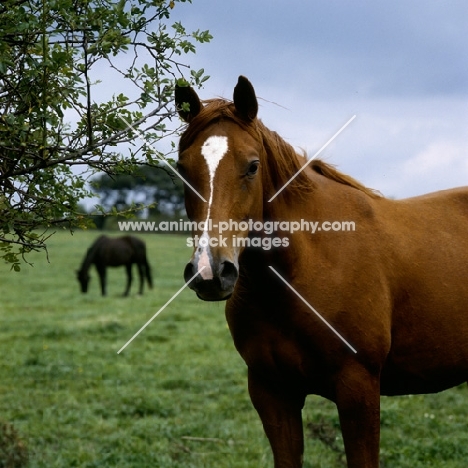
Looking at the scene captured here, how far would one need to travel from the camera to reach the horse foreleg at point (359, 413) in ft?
12.0

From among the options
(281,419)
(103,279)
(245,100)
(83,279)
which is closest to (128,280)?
(103,279)

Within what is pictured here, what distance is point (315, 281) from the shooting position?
12.3ft

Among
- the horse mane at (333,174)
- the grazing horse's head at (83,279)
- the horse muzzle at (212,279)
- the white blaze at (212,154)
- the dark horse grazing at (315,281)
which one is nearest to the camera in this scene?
the horse muzzle at (212,279)

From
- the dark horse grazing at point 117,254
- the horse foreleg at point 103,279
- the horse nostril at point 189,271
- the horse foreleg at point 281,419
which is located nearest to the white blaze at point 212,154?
the horse nostril at point 189,271

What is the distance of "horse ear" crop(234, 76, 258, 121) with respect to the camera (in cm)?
350

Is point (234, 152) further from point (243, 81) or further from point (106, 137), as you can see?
point (106, 137)

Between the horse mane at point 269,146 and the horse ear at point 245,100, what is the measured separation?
0.03m

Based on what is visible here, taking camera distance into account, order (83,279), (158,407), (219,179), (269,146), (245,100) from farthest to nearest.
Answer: (83,279) → (158,407) → (269,146) → (245,100) → (219,179)

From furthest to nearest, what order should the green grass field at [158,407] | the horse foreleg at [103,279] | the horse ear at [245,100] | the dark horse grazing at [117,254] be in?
1. the dark horse grazing at [117,254]
2. the horse foreleg at [103,279]
3. the green grass field at [158,407]
4. the horse ear at [245,100]

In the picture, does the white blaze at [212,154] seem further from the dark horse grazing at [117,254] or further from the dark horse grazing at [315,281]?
the dark horse grazing at [117,254]

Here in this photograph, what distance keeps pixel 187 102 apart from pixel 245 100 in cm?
31

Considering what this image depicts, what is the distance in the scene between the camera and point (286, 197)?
381 centimetres

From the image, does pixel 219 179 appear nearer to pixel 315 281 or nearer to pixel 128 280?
pixel 315 281

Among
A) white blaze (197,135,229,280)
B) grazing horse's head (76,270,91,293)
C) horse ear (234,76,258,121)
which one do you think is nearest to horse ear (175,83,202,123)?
horse ear (234,76,258,121)
